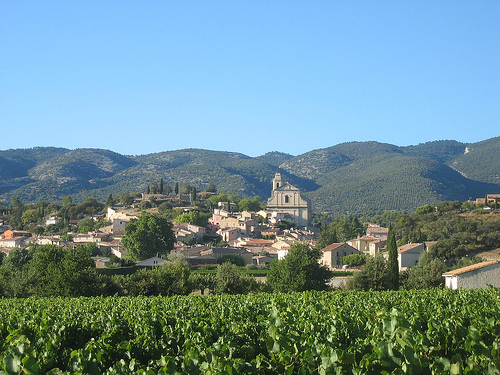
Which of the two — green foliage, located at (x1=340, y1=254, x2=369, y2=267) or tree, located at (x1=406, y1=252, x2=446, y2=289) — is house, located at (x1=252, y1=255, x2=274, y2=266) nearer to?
green foliage, located at (x1=340, y1=254, x2=369, y2=267)

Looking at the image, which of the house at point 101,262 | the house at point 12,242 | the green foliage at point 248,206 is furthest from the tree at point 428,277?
the green foliage at point 248,206

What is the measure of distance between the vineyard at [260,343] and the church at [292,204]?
9795 centimetres

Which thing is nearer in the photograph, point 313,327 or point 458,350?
point 458,350

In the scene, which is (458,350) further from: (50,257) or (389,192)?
(389,192)

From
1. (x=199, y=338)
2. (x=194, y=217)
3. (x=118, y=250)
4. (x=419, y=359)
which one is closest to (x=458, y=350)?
(x=419, y=359)

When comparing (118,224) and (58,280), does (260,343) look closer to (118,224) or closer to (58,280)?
(58,280)

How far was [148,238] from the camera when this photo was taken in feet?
233

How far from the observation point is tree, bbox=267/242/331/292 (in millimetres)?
40375

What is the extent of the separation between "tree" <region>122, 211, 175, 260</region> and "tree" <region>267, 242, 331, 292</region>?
99.7 ft

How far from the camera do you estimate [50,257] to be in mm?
43875

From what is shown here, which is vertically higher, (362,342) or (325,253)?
(362,342)

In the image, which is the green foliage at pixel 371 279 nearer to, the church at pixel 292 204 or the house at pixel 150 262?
the house at pixel 150 262

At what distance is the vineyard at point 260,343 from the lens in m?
8.23

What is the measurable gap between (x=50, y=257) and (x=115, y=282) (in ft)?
27.2
